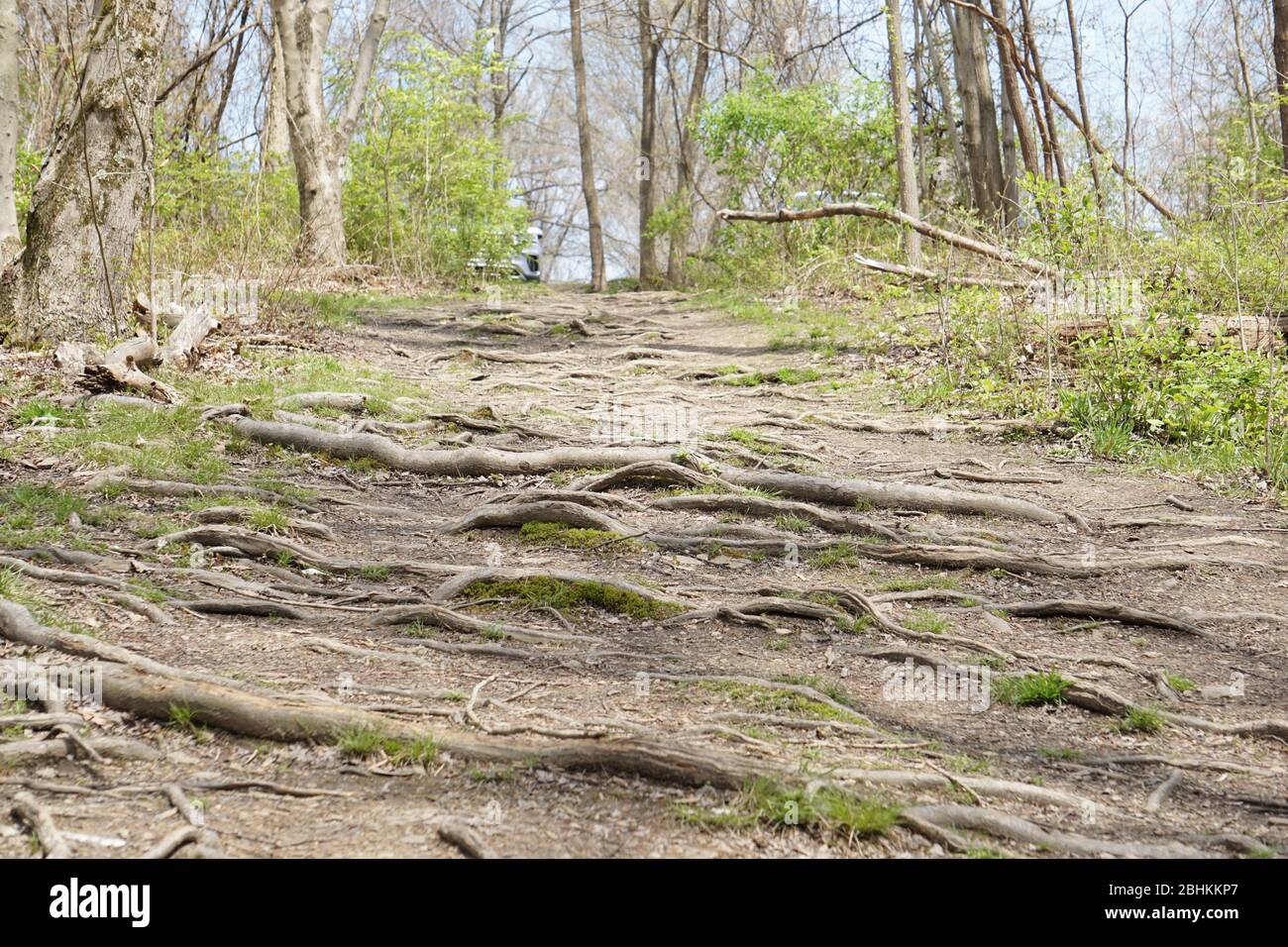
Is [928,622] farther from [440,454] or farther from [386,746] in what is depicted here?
[440,454]

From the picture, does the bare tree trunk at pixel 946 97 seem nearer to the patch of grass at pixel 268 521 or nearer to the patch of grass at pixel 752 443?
the patch of grass at pixel 752 443

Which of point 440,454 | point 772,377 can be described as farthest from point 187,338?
point 772,377

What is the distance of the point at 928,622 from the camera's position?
496cm

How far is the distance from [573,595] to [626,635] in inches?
15.9

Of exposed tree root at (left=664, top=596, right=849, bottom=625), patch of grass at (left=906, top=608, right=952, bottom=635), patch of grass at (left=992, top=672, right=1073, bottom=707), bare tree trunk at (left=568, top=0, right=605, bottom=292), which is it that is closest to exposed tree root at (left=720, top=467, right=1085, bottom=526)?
patch of grass at (left=906, top=608, right=952, bottom=635)

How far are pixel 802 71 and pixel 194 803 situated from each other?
88.2 ft

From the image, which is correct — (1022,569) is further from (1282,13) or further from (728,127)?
(728,127)

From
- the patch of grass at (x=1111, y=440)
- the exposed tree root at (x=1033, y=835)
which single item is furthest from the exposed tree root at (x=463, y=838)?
the patch of grass at (x=1111, y=440)

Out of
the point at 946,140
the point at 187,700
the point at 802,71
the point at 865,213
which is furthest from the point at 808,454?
the point at 802,71

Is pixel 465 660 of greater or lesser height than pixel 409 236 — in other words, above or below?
below

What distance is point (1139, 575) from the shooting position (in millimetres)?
5605

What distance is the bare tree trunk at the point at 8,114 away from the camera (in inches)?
376

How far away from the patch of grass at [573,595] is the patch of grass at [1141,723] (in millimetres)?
1951

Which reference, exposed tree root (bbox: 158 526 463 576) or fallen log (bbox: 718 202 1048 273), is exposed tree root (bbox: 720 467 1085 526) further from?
fallen log (bbox: 718 202 1048 273)
